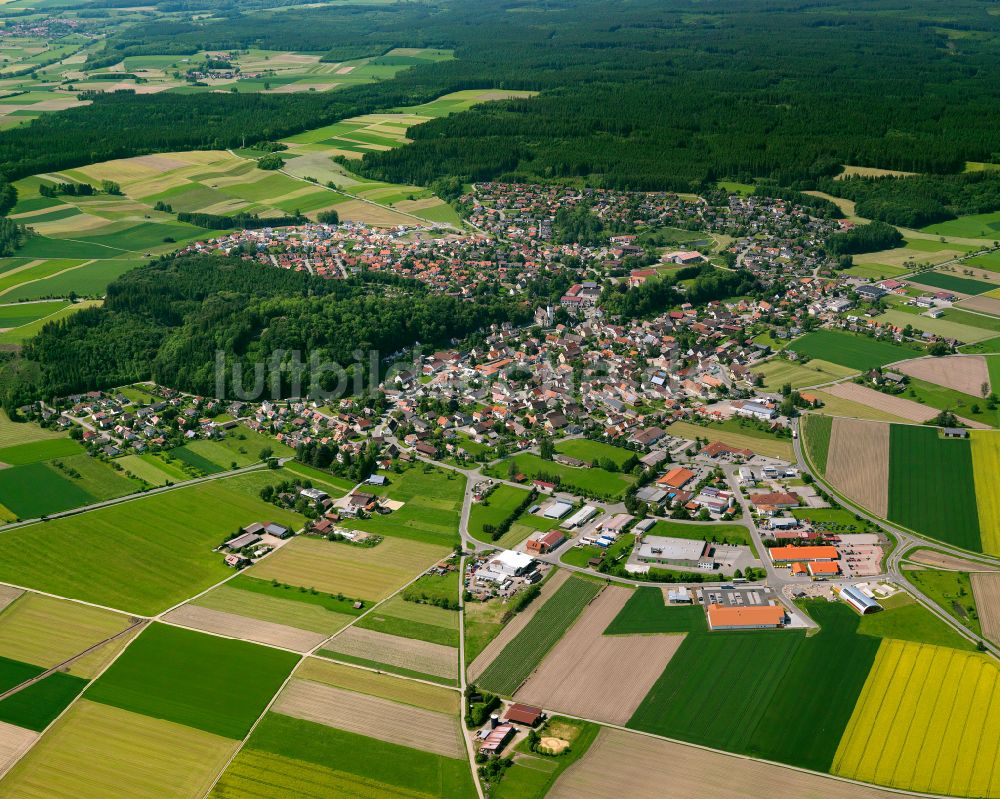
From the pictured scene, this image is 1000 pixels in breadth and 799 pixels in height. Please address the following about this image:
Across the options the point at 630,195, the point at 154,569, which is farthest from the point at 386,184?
the point at 154,569

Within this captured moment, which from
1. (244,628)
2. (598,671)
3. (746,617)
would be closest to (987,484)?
(746,617)

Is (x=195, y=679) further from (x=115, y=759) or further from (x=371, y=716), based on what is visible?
(x=371, y=716)

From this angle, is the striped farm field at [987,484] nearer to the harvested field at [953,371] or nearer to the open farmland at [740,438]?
the harvested field at [953,371]

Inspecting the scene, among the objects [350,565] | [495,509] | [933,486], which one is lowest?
[350,565]

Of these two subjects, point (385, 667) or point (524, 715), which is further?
point (385, 667)

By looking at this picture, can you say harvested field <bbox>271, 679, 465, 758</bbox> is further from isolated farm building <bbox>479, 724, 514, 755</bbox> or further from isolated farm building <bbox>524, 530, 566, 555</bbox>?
isolated farm building <bbox>524, 530, 566, 555</bbox>

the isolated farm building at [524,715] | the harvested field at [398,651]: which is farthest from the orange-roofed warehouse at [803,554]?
the harvested field at [398,651]

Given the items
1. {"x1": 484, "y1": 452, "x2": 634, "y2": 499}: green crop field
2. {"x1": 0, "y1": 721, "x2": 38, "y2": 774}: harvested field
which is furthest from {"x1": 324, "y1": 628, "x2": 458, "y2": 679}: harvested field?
{"x1": 484, "y1": 452, "x2": 634, "y2": 499}: green crop field
